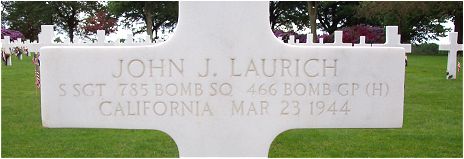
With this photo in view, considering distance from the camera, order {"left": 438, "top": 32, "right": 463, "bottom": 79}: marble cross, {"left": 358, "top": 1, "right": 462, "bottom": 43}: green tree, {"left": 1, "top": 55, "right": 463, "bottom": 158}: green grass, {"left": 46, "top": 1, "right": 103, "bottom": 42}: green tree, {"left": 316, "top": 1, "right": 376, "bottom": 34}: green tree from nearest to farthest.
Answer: {"left": 1, "top": 55, "right": 463, "bottom": 158}: green grass
{"left": 438, "top": 32, "right": 463, "bottom": 79}: marble cross
{"left": 358, "top": 1, "right": 462, "bottom": 43}: green tree
{"left": 316, "top": 1, "right": 376, "bottom": 34}: green tree
{"left": 46, "top": 1, "right": 103, "bottom": 42}: green tree

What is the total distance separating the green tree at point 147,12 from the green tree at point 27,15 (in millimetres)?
6345

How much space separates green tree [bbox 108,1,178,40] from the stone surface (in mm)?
30047

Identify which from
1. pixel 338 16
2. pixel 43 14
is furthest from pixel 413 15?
pixel 43 14

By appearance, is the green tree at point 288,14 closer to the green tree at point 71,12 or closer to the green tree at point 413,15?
the green tree at point 413,15

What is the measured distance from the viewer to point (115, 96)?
7.27 feet

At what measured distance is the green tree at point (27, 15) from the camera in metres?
39.5

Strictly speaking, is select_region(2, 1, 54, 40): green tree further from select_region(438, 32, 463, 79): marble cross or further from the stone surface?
Answer: the stone surface

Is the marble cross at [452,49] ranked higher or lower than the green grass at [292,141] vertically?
higher

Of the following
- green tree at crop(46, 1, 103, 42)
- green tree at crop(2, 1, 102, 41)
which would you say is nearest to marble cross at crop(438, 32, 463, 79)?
green tree at crop(2, 1, 102, 41)

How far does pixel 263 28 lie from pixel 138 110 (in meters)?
0.60

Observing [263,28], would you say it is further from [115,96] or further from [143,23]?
[143,23]

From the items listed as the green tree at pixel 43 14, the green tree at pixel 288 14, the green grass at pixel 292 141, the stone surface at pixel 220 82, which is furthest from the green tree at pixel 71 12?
the stone surface at pixel 220 82

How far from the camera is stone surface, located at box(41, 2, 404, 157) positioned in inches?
85.7

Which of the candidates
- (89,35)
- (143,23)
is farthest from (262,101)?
(89,35)
